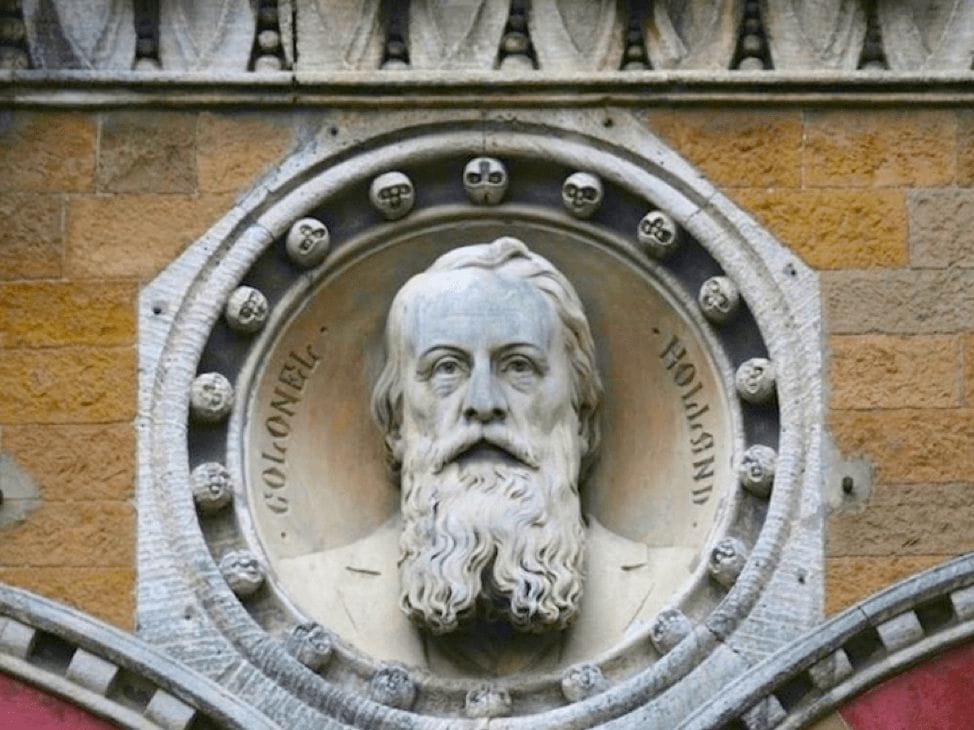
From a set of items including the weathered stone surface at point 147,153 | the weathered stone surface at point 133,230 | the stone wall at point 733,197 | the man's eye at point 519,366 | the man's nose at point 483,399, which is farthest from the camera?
the weathered stone surface at point 147,153

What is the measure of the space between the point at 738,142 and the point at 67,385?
203cm

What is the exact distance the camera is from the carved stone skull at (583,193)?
51.5ft

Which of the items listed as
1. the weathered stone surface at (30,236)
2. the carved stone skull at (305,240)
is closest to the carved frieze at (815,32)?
the carved stone skull at (305,240)

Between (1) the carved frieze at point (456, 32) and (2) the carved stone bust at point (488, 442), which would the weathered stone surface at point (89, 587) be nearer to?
(2) the carved stone bust at point (488, 442)

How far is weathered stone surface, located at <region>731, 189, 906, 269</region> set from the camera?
1557cm

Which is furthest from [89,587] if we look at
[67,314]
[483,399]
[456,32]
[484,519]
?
[456,32]

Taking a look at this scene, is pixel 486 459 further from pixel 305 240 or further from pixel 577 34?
pixel 577 34

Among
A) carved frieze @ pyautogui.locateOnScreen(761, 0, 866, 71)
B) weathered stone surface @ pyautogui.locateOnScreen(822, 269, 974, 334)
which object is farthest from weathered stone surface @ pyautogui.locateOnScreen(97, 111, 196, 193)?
weathered stone surface @ pyautogui.locateOnScreen(822, 269, 974, 334)

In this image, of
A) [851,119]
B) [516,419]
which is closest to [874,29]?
[851,119]

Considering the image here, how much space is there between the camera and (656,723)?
1505 cm

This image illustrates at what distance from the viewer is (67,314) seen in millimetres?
15555

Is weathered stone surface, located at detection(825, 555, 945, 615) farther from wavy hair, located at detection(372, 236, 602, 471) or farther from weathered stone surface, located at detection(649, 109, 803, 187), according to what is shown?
weathered stone surface, located at detection(649, 109, 803, 187)

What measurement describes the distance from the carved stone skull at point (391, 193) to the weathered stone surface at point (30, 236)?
35.3 inches

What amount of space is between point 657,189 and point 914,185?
73 cm
